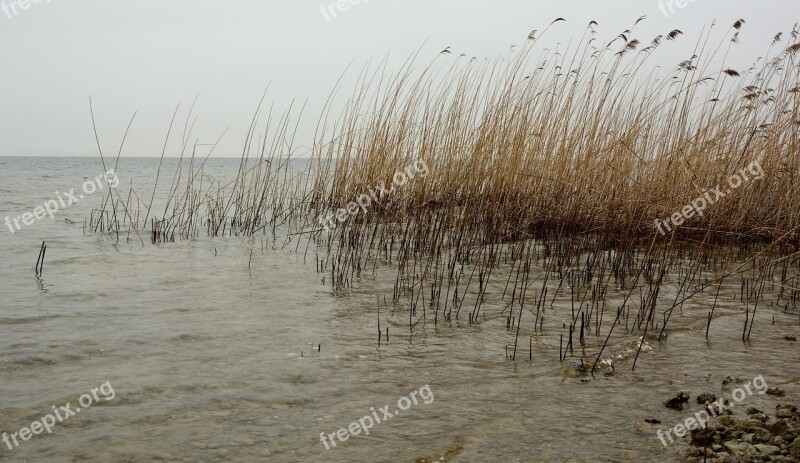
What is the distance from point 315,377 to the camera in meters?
2.34

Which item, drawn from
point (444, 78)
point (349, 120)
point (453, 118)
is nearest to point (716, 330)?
point (453, 118)

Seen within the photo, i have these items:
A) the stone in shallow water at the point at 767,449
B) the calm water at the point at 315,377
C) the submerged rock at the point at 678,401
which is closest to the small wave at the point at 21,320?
the calm water at the point at 315,377

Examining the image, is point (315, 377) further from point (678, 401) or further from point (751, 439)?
point (751, 439)

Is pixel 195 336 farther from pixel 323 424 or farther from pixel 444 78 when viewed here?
pixel 444 78

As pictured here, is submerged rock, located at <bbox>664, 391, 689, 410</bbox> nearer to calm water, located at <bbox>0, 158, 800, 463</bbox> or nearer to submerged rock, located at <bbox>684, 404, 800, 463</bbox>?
calm water, located at <bbox>0, 158, 800, 463</bbox>

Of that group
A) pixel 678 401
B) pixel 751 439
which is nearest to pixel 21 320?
pixel 678 401

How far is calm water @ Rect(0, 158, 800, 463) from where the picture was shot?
1.78m

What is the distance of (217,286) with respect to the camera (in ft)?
13.1

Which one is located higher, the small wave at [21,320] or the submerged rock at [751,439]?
the submerged rock at [751,439]

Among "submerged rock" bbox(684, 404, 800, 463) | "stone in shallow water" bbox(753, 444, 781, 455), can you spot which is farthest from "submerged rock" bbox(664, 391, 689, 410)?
"stone in shallow water" bbox(753, 444, 781, 455)

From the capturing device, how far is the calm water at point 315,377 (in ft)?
5.84

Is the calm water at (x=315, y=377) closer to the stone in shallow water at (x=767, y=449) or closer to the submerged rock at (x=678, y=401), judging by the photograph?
the submerged rock at (x=678, y=401)

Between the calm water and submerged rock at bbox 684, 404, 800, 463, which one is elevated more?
submerged rock at bbox 684, 404, 800, 463

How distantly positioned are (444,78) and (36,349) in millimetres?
3920
